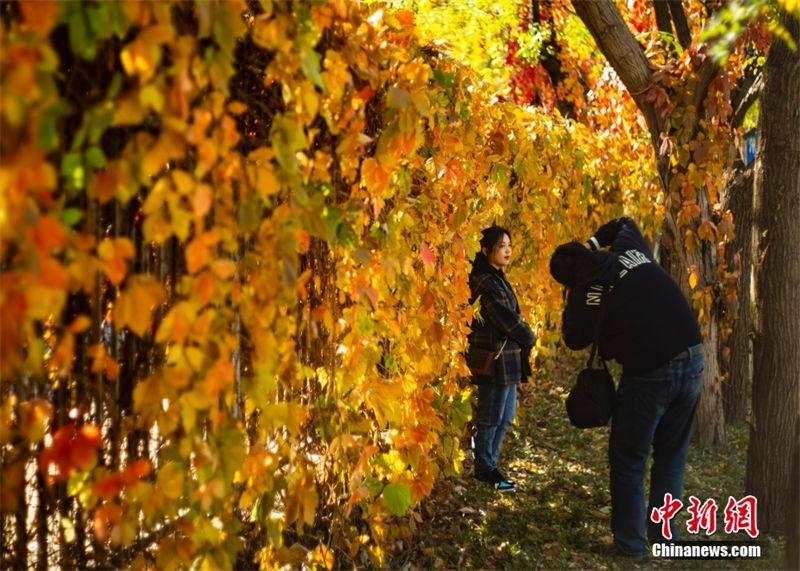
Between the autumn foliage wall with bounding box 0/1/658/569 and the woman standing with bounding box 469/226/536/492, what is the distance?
1.06m

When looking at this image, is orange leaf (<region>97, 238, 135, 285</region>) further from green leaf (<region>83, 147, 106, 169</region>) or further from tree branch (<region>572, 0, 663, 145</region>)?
tree branch (<region>572, 0, 663, 145</region>)

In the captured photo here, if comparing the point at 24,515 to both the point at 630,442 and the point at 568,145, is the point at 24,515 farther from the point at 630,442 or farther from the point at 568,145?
the point at 568,145

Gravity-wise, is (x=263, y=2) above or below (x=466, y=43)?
below

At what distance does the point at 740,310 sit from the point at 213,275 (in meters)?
5.94

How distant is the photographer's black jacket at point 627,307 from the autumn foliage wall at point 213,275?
0.60 metres

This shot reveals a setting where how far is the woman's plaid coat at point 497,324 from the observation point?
5453 millimetres

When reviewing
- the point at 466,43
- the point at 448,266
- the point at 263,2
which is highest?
the point at 466,43

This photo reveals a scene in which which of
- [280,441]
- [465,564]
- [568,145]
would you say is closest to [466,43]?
[568,145]

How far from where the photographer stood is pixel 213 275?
7.32 feet

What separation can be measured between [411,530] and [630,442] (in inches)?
46.2

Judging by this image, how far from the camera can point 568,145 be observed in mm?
7480

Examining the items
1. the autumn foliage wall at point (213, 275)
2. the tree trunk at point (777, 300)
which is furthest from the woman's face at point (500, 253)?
the tree trunk at point (777, 300)

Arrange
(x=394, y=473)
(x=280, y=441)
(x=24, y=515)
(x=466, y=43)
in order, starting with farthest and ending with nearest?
(x=466, y=43) < (x=394, y=473) < (x=280, y=441) < (x=24, y=515)

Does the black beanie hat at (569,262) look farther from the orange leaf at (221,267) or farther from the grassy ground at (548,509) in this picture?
the orange leaf at (221,267)
